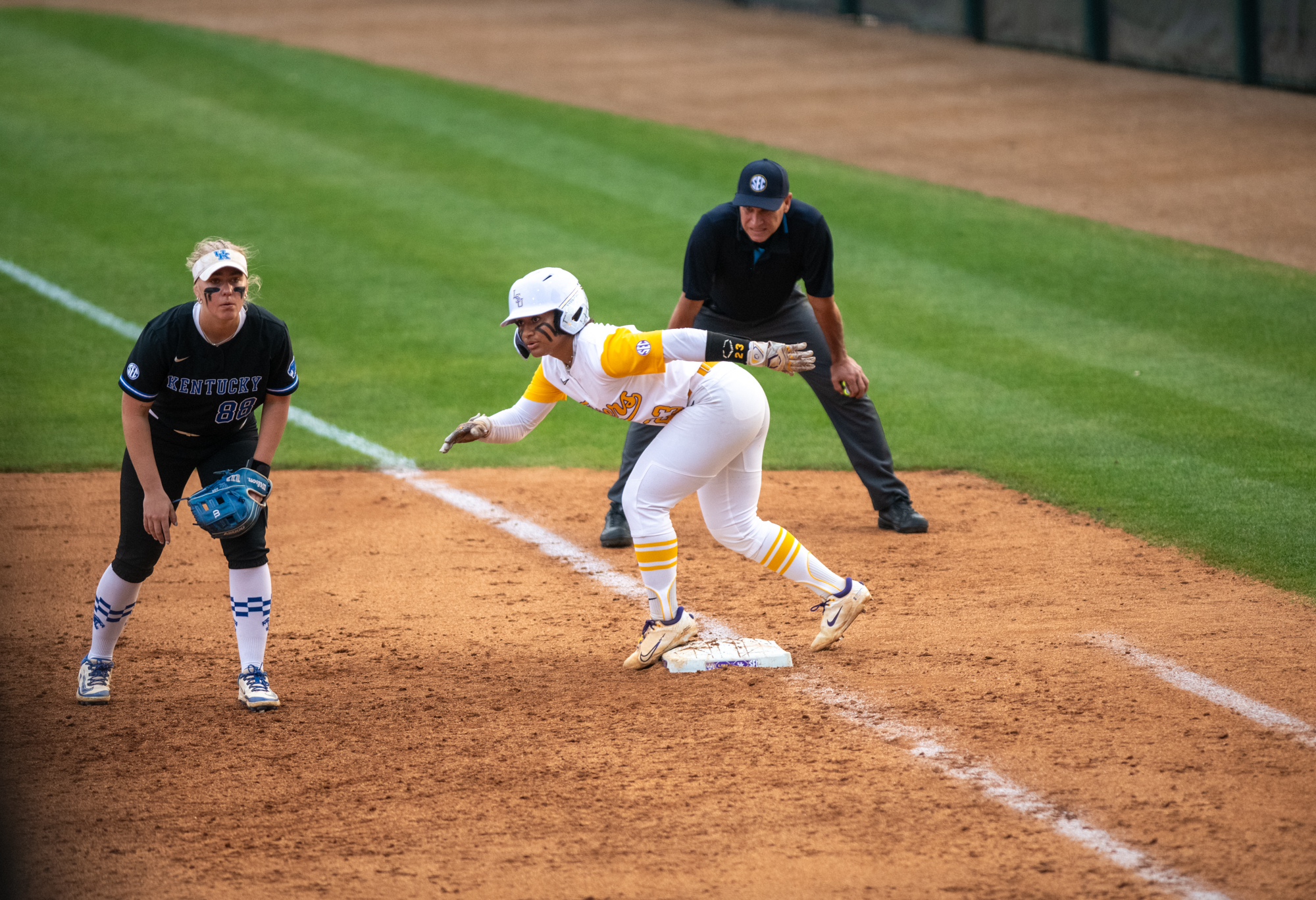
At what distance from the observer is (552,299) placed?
5.45 meters

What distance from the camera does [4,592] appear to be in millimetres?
7199

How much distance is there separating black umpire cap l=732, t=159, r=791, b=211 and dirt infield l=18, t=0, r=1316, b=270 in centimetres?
751

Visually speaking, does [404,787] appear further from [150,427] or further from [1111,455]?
[1111,455]

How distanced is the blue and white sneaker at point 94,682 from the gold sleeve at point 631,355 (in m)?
2.46

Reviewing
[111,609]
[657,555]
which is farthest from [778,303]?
[111,609]

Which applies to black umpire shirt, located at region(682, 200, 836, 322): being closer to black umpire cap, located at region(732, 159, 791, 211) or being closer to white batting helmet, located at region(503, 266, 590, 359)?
black umpire cap, located at region(732, 159, 791, 211)

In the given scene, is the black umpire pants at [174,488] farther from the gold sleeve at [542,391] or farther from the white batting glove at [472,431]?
the gold sleeve at [542,391]

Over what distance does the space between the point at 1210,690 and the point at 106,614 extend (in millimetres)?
4461

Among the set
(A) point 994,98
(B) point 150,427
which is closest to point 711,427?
(B) point 150,427

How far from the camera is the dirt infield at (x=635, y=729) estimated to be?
4.41 metres

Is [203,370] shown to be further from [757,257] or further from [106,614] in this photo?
[757,257]

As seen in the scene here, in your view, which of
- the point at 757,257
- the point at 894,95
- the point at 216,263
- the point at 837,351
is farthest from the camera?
the point at 894,95

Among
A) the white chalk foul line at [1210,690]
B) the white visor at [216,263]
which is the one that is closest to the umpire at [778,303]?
the white chalk foul line at [1210,690]

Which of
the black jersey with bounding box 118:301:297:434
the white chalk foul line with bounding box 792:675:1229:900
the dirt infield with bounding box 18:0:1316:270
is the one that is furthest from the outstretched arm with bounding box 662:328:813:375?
the dirt infield with bounding box 18:0:1316:270
